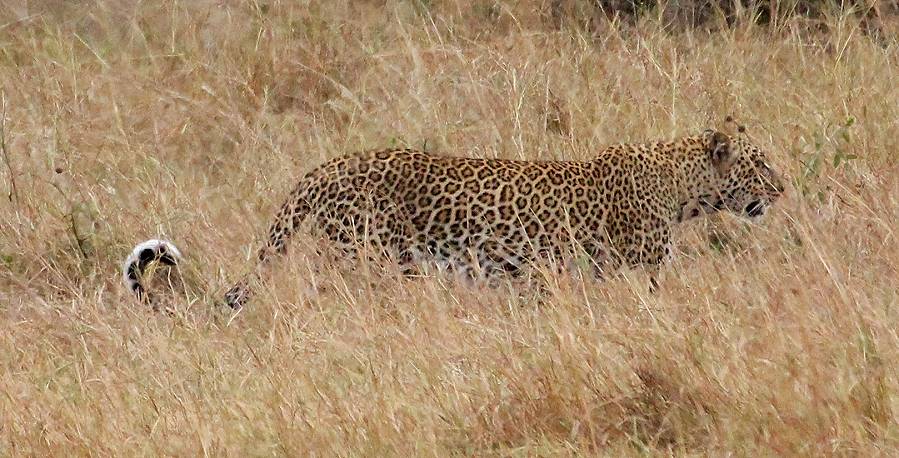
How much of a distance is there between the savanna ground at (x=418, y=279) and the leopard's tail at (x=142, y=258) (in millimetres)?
203

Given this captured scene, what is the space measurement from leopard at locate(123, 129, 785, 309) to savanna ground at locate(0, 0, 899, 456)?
0.18m

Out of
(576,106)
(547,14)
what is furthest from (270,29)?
(576,106)

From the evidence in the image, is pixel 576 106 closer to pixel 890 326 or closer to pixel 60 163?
pixel 60 163

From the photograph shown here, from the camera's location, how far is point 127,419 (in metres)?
5.16

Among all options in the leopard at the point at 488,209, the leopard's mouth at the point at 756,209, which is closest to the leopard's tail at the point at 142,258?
the leopard at the point at 488,209

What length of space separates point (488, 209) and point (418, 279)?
862 millimetres

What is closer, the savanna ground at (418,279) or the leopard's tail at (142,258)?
the savanna ground at (418,279)

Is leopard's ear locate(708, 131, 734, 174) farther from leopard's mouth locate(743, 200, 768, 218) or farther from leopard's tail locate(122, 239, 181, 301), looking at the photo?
leopard's tail locate(122, 239, 181, 301)

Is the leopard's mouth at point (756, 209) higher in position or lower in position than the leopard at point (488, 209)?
lower

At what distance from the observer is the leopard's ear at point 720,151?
738 centimetres

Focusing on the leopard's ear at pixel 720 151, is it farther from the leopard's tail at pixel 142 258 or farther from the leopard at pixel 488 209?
the leopard's tail at pixel 142 258

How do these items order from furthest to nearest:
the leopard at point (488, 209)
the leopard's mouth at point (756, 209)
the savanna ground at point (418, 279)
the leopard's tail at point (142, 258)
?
the leopard's mouth at point (756, 209), the leopard at point (488, 209), the leopard's tail at point (142, 258), the savanna ground at point (418, 279)

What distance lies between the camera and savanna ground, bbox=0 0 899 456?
4.67 meters

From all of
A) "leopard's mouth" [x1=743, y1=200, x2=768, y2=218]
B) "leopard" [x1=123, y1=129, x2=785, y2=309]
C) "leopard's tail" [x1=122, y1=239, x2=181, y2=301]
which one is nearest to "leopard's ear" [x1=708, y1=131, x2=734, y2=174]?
"leopard" [x1=123, y1=129, x2=785, y2=309]
